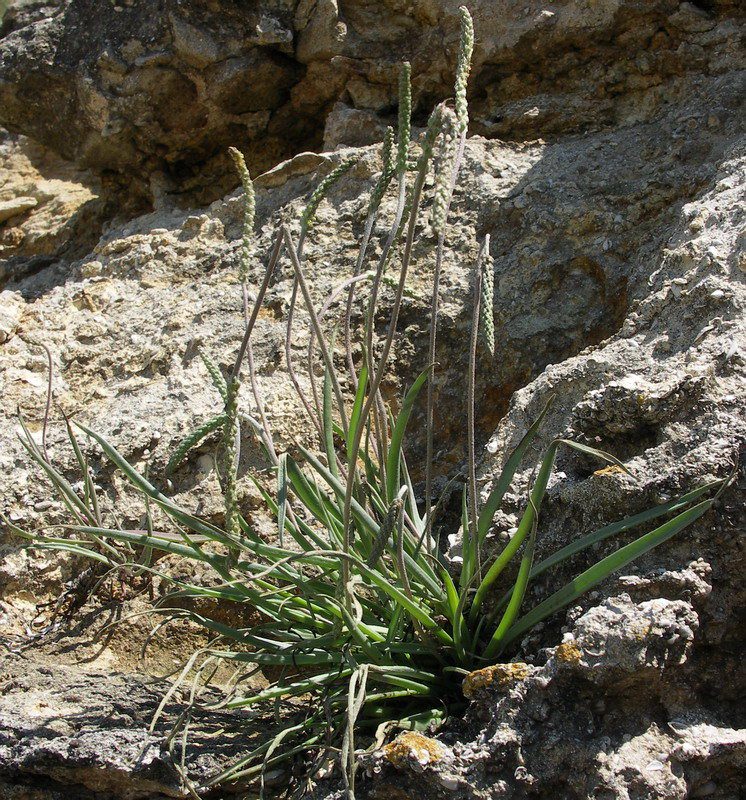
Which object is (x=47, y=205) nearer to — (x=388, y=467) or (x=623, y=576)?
(x=388, y=467)

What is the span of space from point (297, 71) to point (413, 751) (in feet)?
8.89

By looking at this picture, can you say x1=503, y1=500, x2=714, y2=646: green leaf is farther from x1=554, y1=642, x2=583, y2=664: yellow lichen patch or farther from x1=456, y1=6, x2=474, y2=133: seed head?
x1=456, y1=6, x2=474, y2=133: seed head

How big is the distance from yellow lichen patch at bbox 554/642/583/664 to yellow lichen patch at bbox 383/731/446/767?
9.4 inches

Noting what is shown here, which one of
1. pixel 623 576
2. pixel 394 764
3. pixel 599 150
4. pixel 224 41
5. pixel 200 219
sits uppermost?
pixel 224 41

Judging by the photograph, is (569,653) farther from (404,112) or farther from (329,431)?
(404,112)

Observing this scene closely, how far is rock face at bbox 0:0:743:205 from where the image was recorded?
9.52 feet

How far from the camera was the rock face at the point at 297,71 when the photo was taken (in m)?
2.90

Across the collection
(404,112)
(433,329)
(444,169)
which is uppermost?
(404,112)

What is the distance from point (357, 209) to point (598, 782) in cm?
199

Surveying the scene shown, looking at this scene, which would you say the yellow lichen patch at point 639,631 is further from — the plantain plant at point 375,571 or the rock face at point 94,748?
the rock face at point 94,748

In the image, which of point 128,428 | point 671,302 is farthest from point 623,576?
point 128,428

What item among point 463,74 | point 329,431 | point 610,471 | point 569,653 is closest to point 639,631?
point 569,653

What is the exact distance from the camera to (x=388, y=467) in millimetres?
1793

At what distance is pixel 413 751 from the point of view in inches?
53.2
